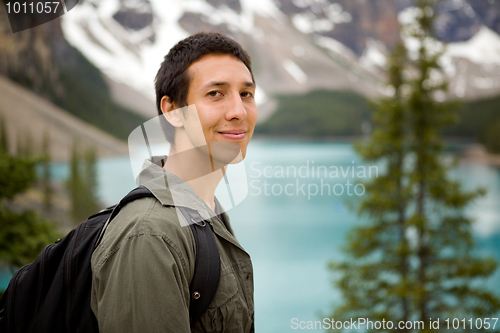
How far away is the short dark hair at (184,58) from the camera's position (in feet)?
3.01

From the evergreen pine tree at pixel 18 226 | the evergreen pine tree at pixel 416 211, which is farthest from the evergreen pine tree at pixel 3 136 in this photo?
the evergreen pine tree at pixel 416 211

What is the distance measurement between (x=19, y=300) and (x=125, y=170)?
12.2m

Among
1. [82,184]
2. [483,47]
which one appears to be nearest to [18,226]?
[82,184]

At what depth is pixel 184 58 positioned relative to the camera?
92 centimetres

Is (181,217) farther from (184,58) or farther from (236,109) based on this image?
(184,58)

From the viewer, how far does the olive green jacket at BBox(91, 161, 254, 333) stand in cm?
63

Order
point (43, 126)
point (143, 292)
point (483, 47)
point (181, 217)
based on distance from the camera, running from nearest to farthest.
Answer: point (143, 292) < point (181, 217) < point (43, 126) < point (483, 47)

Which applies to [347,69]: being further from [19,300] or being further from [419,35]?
[19,300]

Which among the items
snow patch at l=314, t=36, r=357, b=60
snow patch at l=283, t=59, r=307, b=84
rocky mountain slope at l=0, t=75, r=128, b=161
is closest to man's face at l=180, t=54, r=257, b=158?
rocky mountain slope at l=0, t=75, r=128, b=161

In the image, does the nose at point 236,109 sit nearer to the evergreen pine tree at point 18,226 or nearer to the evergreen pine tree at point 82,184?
the evergreen pine tree at point 18,226

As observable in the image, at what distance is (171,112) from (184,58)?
0.14m

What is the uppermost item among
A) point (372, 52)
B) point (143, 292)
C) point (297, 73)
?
point (372, 52)

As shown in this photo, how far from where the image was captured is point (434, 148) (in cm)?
586

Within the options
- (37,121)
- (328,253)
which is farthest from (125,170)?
(328,253)
